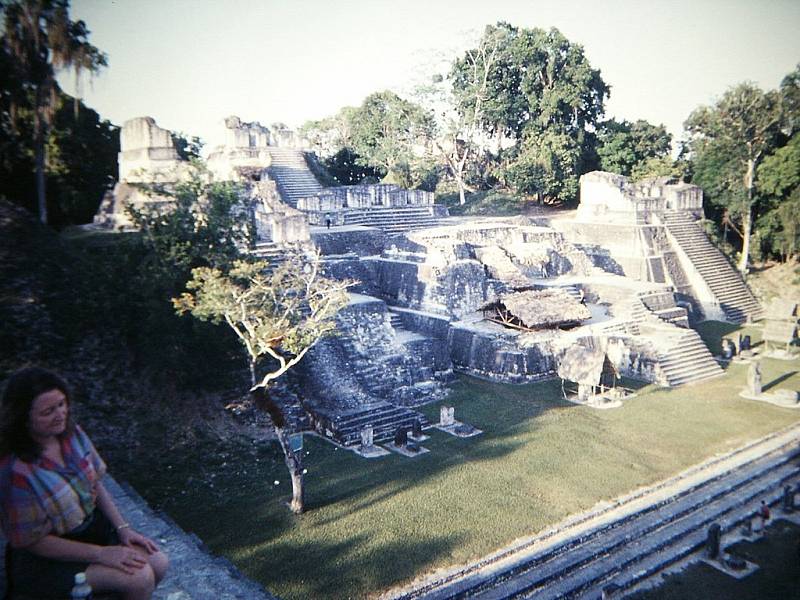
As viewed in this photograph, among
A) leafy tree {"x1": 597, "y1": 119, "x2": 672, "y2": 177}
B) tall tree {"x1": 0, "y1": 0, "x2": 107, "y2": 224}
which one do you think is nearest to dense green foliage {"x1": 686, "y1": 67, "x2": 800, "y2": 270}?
leafy tree {"x1": 597, "y1": 119, "x2": 672, "y2": 177}

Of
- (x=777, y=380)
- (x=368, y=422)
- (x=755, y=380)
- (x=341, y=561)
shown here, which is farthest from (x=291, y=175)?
(x=341, y=561)

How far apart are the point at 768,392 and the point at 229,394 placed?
1162cm

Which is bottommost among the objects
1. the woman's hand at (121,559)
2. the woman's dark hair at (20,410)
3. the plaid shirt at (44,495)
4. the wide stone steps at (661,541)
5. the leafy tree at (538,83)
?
the wide stone steps at (661,541)

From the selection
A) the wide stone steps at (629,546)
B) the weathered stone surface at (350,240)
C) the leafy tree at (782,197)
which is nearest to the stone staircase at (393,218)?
the weathered stone surface at (350,240)

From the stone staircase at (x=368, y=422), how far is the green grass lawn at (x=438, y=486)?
30 centimetres

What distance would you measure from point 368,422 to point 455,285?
558 cm

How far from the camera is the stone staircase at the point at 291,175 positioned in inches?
801

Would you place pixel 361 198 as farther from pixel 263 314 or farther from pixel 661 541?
pixel 661 541

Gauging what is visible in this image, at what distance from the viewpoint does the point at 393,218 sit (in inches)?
779

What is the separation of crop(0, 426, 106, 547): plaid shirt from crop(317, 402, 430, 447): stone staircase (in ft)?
23.8

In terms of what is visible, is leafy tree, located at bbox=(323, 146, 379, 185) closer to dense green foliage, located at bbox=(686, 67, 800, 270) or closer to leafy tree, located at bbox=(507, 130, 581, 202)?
leafy tree, located at bbox=(507, 130, 581, 202)

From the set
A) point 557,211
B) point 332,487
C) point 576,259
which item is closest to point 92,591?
point 332,487

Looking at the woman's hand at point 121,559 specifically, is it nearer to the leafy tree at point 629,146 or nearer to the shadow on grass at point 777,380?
the shadow on grass at point 777,380

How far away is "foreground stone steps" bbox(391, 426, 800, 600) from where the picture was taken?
21.4ft
